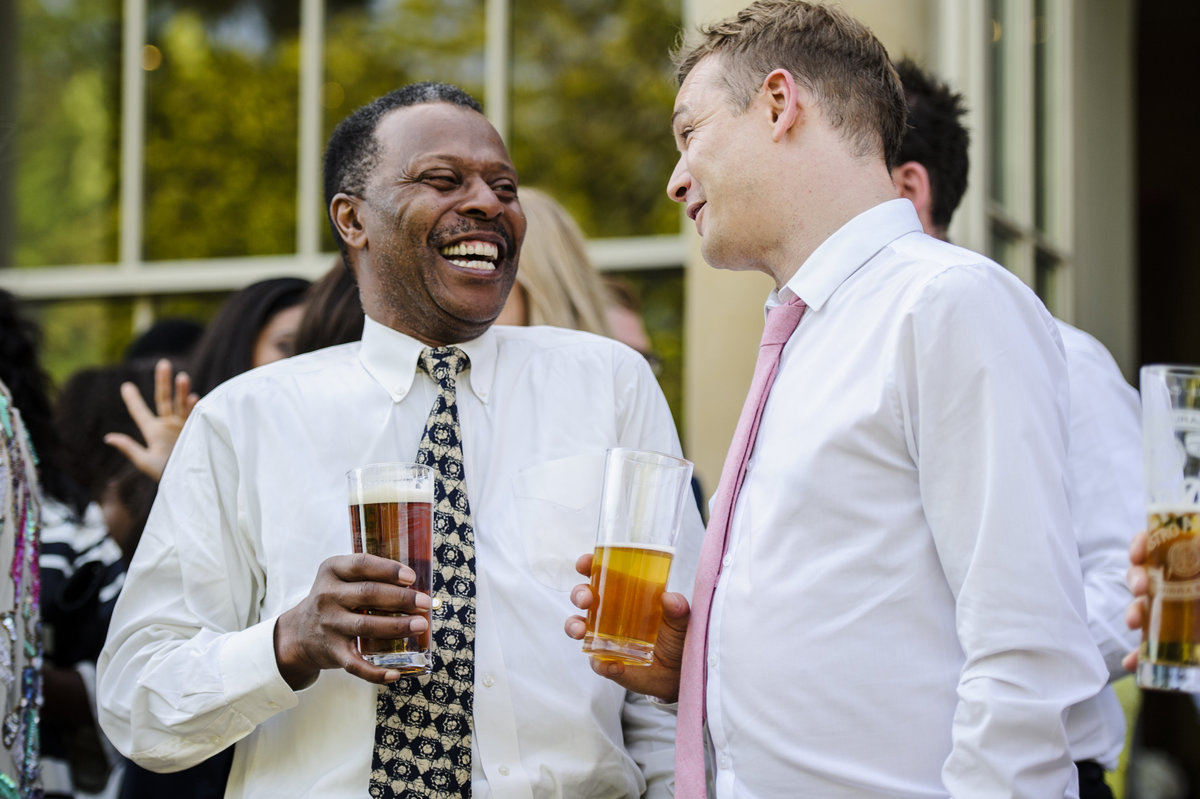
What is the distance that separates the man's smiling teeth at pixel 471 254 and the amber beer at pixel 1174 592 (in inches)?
57.3

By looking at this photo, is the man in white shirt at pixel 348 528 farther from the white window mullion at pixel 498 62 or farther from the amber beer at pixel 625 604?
the white window mullion at pixel 498 62

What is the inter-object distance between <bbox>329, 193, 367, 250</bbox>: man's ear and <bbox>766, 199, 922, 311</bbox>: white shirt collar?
1.08m

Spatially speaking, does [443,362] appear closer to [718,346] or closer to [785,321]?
[785,321]

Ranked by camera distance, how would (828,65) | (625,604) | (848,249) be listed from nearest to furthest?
(625,604), (848,249), (828,65)

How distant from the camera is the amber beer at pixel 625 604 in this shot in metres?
2.20

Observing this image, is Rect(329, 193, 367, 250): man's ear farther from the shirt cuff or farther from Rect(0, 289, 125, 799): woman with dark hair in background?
Rect(0, 289, 125, 799): woman with dark hair in background

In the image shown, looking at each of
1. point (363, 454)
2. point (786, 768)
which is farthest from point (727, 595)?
point (363, 454)

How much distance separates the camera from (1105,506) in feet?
9.73

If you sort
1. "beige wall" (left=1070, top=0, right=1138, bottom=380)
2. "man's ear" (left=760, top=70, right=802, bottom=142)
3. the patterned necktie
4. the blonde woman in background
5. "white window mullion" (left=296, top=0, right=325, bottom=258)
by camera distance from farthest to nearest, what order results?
"white window mullion" (left=296, top=0, right=325, bottom=258)
"beige wall" (left=1070, top=0, right=1138, bottom=380)
the blonde woman in background
the patterned necktie
"man's ear" (left=760, top=70, right=802, bottom=142)

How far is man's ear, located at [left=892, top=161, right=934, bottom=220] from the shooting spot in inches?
143

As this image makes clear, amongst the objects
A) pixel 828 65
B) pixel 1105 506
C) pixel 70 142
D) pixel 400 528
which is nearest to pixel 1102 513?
pixel 1105 506

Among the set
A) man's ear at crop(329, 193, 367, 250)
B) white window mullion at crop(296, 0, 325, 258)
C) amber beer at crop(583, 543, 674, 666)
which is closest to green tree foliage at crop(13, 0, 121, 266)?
white window mullion at crop(296, 0, 325, 258)

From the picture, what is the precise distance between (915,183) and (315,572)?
6.35ft

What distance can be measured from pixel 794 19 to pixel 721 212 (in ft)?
1.24
